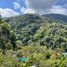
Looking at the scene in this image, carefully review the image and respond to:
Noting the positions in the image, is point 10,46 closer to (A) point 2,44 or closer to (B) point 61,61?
(A) point 2,44

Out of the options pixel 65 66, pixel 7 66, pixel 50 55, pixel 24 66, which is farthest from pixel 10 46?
pixel 7 66

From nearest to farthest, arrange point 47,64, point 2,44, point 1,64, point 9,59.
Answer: point 1,64 < point 9,59 < point 47,64 < point 2,44

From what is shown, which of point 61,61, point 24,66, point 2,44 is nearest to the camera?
point 24,66

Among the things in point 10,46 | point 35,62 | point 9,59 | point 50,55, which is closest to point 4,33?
point 10,46

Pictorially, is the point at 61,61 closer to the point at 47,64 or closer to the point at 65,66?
the point at 65,66

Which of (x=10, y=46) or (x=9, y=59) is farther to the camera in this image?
(x=10, y=46)

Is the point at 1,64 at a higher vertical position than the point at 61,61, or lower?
higher

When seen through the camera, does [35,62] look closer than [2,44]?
Yes

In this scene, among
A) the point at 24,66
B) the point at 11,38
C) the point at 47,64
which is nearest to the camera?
the point at 24,66

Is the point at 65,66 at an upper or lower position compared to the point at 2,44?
lower
